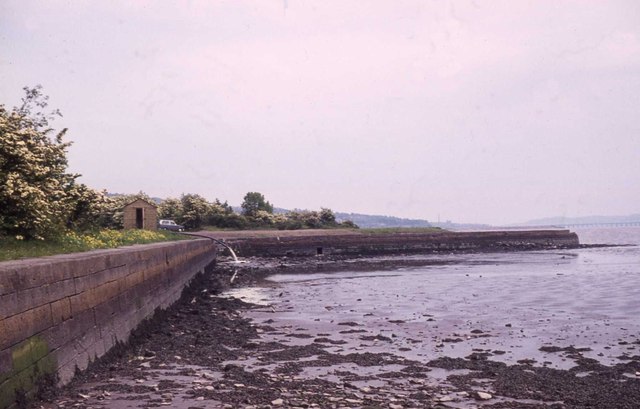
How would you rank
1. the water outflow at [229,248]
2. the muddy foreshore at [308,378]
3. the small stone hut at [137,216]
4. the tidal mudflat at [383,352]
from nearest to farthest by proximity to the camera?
1. the muddy foreshore at [308,378]
2. the tidal mudflat at [383,352]
3. the small stone hut at [137,216]
4. the water outflow at [229,248]

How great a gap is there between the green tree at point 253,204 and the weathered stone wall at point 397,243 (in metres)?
13.9

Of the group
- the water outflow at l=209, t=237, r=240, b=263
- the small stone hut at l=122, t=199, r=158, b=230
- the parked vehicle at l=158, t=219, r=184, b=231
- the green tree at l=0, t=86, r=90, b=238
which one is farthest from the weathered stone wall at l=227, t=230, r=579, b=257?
the green tree at l=0, t=86, r=90, b=238

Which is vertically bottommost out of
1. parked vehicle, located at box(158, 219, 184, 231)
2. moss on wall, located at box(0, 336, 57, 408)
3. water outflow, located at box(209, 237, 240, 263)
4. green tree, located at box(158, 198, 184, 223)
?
moss on wall, located at box(0, 336, 57, 408)

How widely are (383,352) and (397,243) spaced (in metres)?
56.4

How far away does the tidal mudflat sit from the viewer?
9781 millimetres

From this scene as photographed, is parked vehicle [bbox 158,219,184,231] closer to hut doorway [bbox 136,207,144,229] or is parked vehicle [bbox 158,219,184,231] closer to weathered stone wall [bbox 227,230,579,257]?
weathered stone wall [bbox 227,230,579,257]

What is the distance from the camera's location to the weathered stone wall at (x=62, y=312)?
24.8 ft

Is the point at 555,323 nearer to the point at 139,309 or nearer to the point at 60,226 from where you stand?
the point at 139,309

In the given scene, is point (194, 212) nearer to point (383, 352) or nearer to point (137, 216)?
point (137, 216)

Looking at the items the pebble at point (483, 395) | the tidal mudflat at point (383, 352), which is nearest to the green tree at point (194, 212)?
the tidal mudflat at point (383, 352)

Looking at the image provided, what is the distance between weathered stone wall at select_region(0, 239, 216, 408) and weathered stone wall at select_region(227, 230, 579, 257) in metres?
44.7

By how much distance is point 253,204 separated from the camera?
78.2 metres

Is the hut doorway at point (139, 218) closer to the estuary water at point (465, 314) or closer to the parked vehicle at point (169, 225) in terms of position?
the estuary water at point (465, 314)

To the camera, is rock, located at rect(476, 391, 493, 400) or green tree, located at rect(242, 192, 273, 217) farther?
green tree, located at rect(242, 192, 273, 217)
